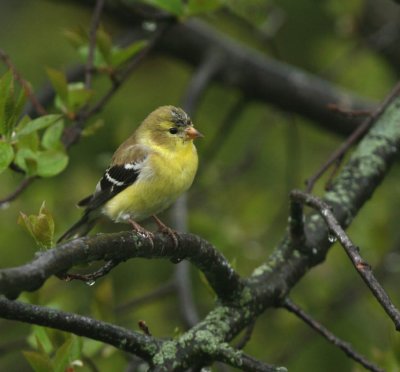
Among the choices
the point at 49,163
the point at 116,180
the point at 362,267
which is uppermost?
the point at 362,267

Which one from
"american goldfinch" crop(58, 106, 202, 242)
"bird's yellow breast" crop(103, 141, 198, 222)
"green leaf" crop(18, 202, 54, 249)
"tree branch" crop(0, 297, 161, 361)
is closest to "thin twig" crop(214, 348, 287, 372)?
"tree branch" crop(0, 297, 161, 361)

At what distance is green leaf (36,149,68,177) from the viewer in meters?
3.74

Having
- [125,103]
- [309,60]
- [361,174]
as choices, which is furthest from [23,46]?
[361,174]

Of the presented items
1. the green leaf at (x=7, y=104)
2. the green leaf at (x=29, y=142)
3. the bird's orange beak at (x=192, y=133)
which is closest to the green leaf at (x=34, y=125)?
the green leaf at (x=7, y=104)

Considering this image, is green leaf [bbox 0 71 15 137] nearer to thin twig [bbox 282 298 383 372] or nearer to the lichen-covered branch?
the lichen-covered branch

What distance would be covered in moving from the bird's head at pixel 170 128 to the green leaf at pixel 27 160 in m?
1.34

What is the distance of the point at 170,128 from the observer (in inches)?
200

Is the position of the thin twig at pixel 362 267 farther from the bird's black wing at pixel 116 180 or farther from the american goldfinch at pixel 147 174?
the bird's black wing at pixel 116 180

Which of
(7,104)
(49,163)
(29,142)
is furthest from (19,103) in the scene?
(49,163)

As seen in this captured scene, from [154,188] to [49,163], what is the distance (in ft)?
2.87

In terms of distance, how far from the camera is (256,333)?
621cm

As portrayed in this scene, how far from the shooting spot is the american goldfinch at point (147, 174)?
178 inches

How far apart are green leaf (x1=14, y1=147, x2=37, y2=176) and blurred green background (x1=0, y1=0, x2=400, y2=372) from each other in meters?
1.04

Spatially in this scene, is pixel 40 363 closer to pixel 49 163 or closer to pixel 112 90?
pixel 49 163
